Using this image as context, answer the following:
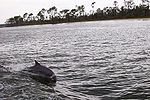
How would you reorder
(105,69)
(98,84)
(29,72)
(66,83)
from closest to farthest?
(98,84), (66,83), (29,72), (105,69)

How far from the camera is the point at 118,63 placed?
68.7ft

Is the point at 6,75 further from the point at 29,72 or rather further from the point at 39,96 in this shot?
→ the point at 39,96

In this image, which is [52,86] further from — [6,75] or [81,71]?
[81,71]

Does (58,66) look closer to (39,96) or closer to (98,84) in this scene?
(98,84)

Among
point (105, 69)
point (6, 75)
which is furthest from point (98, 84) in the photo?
point (6, 75)

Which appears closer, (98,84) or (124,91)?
(124,91)

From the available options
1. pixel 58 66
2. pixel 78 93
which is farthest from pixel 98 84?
pixel 58 66

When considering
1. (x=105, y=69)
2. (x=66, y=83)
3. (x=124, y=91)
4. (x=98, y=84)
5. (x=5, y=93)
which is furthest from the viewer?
(x=105, y=69)

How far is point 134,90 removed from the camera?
13.5 m

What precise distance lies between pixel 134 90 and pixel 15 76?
679 cm

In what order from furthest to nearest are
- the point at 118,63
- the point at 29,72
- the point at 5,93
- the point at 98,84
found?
the point at 118,63 → the point at 29,72 → the point at 98,84 → the point at 5,93

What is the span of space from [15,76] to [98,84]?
4775 millimetres

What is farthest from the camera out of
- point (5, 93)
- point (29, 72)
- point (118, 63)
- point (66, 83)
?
point (118, 63)

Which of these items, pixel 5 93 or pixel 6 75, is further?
pixel 6 75
